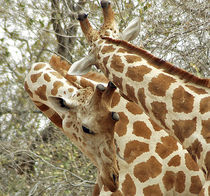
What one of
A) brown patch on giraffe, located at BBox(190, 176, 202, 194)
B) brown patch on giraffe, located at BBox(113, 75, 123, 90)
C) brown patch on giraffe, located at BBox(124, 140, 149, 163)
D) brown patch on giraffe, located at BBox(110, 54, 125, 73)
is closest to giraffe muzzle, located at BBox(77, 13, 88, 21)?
brown patch on giraffe, located at BBox(110, 54, 125, 73)

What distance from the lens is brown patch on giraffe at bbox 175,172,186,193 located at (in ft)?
16.0

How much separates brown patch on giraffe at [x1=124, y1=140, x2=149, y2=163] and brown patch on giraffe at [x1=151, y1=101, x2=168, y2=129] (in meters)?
0.91

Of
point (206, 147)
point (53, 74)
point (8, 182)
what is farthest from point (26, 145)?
point (206, 147)

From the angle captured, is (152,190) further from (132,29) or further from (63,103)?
(132,29)

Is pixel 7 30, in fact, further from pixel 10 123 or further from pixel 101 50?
pixel 101 50

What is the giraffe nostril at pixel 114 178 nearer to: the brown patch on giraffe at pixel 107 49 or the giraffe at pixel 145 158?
the giraffe at pixel 145 158

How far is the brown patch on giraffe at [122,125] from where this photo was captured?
5340mm

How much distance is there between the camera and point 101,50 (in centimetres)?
475

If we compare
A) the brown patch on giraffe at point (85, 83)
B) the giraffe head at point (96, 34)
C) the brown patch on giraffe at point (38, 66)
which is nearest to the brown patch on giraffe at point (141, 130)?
the brown patch on giraffe at point (85, 83)

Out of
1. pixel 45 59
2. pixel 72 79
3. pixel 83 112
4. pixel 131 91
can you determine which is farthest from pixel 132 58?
pixel 45 59

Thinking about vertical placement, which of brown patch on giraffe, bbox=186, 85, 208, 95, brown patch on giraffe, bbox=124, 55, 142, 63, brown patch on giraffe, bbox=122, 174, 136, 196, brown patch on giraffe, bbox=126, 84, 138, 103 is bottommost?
brown patch on giraffe, bbox=122, 174, 136, 196

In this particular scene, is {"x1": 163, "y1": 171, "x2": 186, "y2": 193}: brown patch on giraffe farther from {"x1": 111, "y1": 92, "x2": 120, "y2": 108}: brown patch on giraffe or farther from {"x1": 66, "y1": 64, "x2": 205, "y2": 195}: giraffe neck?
{"x1": 111, "y1": 92, "x2": 120, "y2": 108}: brown patch on giraffe

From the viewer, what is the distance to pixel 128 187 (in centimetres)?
506

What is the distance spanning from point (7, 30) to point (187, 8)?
465 centimetres
